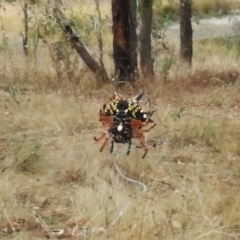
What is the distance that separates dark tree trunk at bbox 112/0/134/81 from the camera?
8359mm

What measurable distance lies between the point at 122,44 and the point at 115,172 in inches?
163

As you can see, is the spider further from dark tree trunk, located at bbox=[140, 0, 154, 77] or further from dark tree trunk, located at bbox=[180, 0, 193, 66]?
dark tree trunk, located at bbox=[180, 0, 193, 66]

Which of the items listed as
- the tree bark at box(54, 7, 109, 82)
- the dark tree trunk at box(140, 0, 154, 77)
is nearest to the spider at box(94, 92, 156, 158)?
the tree bark at box(54, 7, 109, 82)

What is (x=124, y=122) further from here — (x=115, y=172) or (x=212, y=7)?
(x=212, y=7)

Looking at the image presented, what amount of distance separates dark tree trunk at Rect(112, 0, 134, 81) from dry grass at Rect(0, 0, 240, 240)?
1.07 meters

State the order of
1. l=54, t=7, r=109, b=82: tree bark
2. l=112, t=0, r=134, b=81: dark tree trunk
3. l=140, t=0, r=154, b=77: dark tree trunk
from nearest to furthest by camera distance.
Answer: l=112, t=0, r=134, b=81: dark tree trunk
l=54, t=7, r=109, b=82: tree bark
l=140, t=0, r=154, b=77: dark tree trunk

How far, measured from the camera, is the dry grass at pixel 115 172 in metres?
3.62

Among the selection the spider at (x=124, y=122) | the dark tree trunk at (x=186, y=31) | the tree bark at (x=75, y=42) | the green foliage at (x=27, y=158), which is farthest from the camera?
the dark tree trunk at (x=186, y=31)

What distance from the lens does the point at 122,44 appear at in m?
8.46

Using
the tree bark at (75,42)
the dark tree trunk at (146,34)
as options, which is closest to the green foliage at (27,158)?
the tree bark at (75,42)

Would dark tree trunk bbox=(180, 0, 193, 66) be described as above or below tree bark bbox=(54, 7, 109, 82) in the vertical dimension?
below

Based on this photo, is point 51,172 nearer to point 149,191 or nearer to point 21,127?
point 149,191

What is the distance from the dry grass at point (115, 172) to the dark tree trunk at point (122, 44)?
1068mm

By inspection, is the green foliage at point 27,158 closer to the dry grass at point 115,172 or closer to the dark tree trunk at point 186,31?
the dry grass at point 115,172
